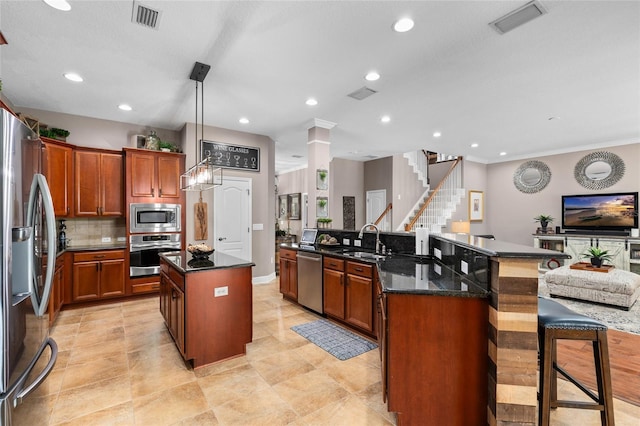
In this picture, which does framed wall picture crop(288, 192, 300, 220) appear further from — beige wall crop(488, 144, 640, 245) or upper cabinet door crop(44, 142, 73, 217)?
upper cabinet door crop(44, 142, 73, 217)

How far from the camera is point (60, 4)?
7.40ft

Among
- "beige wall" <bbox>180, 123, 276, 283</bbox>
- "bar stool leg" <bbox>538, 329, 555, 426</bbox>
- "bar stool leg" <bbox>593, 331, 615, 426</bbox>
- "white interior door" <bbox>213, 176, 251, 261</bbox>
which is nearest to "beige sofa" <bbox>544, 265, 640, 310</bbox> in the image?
"bar stool leg" <bbox>593, 331, 615, 426</bbox>

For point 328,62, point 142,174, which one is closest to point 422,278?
point 328,62

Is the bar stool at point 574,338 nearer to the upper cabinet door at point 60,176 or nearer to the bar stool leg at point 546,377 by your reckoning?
the bar stool leg at point 546,377

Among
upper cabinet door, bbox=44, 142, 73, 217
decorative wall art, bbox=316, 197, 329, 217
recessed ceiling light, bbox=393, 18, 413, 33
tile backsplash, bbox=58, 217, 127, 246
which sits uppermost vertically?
recessed ceiling light, bbox=393, 18, 413, 33

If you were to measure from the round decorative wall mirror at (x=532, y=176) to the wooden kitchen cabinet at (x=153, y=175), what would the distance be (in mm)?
8696

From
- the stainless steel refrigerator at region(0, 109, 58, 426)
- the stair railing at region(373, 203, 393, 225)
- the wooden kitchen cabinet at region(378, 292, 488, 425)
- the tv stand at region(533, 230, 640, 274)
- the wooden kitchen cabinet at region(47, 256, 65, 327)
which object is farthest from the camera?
the stair railing at region(373, 203, 393, 225)

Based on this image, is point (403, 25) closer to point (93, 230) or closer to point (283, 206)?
point (93, 230)

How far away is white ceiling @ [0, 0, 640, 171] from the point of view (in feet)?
7.84

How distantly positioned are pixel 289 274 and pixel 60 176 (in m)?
3.56

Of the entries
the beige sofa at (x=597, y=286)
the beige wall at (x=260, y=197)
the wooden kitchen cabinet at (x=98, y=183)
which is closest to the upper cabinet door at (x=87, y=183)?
the wooden kitchen cabinet at (x=98, y=183)

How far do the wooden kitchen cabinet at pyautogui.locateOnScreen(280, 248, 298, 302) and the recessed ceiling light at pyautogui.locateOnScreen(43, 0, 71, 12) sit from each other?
11.2 feet

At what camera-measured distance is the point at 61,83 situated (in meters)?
3.61

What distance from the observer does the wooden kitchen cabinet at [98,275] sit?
4359 millimetres
